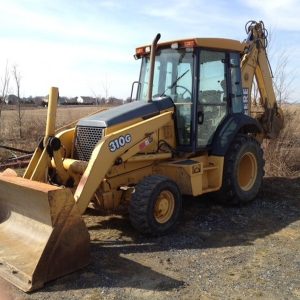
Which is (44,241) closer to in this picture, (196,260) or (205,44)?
(196,260)

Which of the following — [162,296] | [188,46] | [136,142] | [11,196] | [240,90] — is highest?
[188,46]

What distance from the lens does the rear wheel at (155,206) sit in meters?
5.61

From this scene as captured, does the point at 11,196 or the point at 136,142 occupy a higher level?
the point at 136,142

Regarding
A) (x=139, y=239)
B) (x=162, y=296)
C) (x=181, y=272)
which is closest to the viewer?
(x=162, y=296)

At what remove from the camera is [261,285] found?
450 centimetres

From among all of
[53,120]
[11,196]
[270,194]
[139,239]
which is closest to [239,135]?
[270,194]

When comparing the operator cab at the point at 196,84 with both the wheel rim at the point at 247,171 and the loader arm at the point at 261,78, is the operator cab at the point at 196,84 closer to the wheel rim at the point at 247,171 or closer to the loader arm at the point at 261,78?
the wheel rim at the point at 247,171

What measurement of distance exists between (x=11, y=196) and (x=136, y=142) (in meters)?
1.71

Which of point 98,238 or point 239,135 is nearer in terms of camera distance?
point 98,238

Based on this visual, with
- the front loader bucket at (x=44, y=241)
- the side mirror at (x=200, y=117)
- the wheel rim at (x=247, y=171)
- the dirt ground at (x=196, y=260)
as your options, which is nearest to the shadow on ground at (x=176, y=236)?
the dirt ground at (x=196, y=260)

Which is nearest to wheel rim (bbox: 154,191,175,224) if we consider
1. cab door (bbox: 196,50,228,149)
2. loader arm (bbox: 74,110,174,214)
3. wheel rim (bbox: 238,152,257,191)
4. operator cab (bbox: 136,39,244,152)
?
loader arm (bbox: 74,110,174,214)

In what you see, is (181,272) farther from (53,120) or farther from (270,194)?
(270,194)

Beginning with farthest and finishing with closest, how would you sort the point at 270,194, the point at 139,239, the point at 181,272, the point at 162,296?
→ the point at 270,194, the point at 139,239, the point at 181,272, the point at 162,296

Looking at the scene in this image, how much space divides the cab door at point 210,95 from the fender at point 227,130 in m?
0.08
